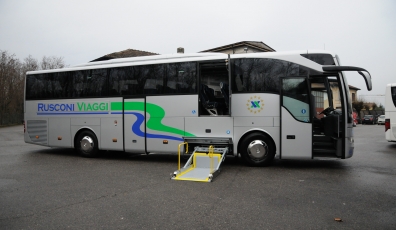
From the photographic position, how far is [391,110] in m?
13.8

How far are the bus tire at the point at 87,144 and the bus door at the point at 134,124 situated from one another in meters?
1.37

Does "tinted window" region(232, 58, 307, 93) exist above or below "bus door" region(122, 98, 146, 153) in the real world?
above

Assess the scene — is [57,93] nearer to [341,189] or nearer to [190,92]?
[190,92]

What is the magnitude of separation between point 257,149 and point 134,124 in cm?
418

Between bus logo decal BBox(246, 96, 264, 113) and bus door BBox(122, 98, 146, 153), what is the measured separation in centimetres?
352

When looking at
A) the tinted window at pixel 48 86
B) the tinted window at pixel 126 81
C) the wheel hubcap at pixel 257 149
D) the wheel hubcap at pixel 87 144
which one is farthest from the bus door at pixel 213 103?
the tinted window at pixel 48 86

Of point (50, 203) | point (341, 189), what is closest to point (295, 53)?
point (341, 189)

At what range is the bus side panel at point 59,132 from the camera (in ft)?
37.5

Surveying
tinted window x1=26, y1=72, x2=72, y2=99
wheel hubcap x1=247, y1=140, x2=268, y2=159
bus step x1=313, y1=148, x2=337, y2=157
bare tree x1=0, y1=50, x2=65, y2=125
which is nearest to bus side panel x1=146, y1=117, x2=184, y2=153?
wheel hubcap x1=247, y1=140, x2=268, y2=159

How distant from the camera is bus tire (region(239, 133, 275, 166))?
342 inches

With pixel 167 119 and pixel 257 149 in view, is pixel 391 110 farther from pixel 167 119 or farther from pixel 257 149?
pixel 167 119

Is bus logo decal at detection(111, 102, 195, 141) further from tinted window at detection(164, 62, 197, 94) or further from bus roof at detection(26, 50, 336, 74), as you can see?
bus roof at detection(26, 50, 336, 74)

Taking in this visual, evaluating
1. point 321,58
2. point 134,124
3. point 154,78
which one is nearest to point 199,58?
point 154,78

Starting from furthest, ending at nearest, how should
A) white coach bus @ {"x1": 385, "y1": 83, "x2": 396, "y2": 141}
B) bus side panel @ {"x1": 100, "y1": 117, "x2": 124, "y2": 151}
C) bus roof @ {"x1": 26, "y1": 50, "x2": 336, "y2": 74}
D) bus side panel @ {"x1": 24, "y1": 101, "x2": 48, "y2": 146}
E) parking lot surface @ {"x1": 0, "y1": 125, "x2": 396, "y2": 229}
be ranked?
white coach bus @ {"x1": 385, "y1": 83, "x2": 396, "y2": 141} < bus side panel @ {"x1": 24, "y1": 101, "x2": 48, "y2": 146} < bus side panel @ {"x1": 100, "y1": 117, "x2": 124, "y2": 151} < bus roof @ {"x1": 26, "y1": 50, "x2": 336, "y2": 74} < parking lot surface @ {"x1": 0, "y1": 125, "x2": 396, "y2": 229}
